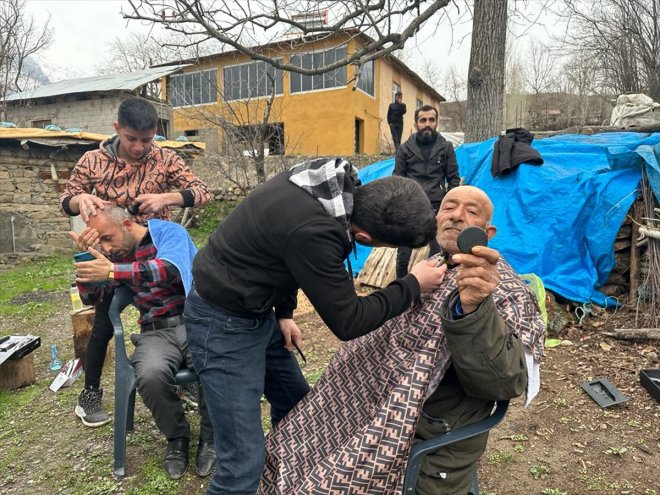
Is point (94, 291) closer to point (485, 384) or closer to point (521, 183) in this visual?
point (485, 384)

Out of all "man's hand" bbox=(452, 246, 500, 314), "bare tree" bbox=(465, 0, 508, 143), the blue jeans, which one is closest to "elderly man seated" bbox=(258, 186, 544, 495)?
"man's hand" bbox=(452, 246, 500, 314)

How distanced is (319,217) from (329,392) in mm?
850

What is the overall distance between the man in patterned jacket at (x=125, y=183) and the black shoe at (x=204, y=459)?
968 millimetres

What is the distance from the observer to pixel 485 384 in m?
1.51

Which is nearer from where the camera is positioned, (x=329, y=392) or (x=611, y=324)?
(x=329, y=392)

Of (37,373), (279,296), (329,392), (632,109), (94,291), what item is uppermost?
(632,109)

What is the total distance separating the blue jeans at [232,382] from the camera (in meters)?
1.83

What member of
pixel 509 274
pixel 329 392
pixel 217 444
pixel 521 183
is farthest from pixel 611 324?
pixel 217 444

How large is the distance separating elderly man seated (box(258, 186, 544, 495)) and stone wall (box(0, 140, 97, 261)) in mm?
10129

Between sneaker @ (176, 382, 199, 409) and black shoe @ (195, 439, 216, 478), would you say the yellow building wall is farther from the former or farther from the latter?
black shoe @ (195, 439, 216, 478)

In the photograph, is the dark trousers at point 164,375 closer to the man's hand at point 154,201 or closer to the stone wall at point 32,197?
the man's hand at point 154,201

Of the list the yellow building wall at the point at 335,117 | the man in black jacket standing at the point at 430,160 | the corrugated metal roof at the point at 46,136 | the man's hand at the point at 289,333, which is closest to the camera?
the man's hand at the point at 289,333

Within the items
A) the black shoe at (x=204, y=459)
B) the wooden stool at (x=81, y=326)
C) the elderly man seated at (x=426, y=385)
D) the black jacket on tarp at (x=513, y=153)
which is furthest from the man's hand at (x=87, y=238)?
the black jacket on tarp at (x=513, y=153)

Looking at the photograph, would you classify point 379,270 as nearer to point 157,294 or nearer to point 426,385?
point 157,294
